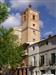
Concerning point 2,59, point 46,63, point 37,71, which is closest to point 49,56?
point 46,63

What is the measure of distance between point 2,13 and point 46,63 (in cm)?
1880

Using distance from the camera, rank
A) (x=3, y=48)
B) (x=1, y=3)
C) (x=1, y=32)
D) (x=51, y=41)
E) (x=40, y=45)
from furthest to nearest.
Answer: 1. (x=40, y=45)
2. (x=51, y=41)
3. (x=3, y=48)
4. (x=1, y=32)
5. (x=1, y=3)

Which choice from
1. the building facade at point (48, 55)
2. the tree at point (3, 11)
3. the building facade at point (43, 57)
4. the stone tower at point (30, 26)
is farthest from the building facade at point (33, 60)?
the stone tower at point (30, 26)

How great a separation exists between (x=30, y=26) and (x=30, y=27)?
42 centimetres

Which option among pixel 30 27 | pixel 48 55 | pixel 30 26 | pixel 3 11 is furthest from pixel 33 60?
pixel 30 26

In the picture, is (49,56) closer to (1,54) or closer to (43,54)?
(43,54)

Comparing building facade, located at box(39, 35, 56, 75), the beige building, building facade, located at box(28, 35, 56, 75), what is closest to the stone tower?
the beige building

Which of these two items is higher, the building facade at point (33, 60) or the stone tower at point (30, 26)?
the stone tower at point (30, 26)

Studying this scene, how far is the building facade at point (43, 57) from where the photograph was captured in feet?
132

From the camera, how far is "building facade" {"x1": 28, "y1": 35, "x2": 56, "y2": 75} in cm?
4009

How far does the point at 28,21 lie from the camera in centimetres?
7394

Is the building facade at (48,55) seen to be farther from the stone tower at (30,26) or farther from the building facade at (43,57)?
the stone tower at (30,26)

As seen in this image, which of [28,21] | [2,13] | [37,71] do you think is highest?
[28,21]

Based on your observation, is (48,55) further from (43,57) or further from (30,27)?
(30,27)
